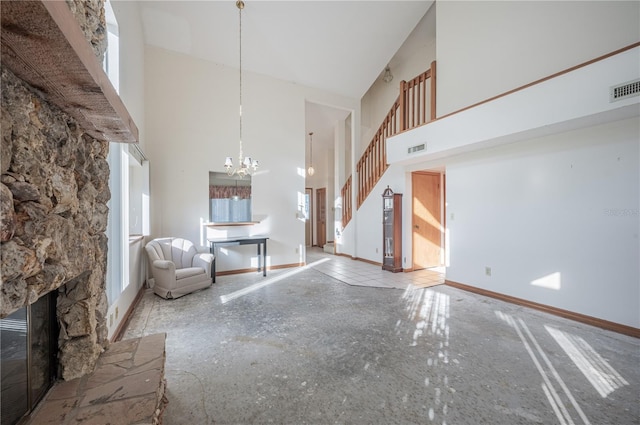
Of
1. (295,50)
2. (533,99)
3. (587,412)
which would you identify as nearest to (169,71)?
(295,50)

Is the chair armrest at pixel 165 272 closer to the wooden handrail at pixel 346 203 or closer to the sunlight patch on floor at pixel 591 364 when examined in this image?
the sunlight patch on floor at pixel 591 364

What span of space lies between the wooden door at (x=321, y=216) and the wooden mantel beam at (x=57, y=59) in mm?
8481

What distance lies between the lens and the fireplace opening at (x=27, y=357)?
3.49 feet

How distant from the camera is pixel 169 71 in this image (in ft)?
16.1

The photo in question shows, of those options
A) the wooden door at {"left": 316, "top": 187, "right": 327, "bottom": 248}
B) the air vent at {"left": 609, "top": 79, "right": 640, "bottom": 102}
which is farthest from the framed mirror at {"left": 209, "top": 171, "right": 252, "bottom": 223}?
the air vent at {"left": 609, "top": 79, "right": 640, "bottom": 102}

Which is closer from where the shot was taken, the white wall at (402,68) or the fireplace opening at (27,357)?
the fireplace opening at (27,357)

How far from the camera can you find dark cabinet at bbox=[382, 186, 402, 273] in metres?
5.71

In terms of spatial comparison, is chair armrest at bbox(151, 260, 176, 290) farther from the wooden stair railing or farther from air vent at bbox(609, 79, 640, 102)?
air vent at bbox(609, 79, 640, 102)

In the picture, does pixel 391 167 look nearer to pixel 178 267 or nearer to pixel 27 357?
pixel 178 267

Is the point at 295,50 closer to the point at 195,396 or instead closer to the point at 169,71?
the point at 169,71

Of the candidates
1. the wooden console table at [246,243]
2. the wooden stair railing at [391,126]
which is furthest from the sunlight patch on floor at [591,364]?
the wooden console table at [246,243]

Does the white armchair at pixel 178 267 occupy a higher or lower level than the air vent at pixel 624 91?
lower

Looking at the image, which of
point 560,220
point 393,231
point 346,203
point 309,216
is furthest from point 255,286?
point 309,216

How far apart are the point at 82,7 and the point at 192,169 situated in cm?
395
